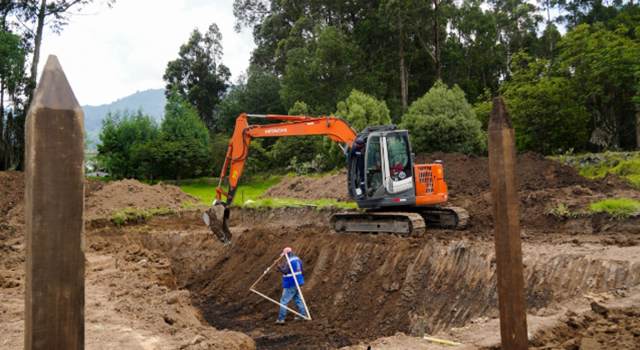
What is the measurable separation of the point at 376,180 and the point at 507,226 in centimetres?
899

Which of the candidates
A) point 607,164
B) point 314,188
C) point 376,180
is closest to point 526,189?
point 607,164

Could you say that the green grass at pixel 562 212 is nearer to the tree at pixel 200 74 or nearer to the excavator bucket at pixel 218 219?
the excavator bucket at pixel 218 219

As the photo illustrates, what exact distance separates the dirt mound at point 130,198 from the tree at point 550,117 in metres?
15.8

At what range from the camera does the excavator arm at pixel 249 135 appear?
13.2 meters

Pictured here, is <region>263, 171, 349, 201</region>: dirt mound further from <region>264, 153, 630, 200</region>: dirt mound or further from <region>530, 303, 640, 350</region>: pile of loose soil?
<region>530, 303, 640, 350</region>: pile of loose soil

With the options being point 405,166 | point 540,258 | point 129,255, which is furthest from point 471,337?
point 129,255

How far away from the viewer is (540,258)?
9422 mm

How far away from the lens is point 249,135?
13.6 metres

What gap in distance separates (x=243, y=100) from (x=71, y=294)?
42650mm

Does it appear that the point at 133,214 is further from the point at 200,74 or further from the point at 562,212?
the point at 200,74

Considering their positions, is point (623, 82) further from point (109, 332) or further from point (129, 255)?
point (109, 332)

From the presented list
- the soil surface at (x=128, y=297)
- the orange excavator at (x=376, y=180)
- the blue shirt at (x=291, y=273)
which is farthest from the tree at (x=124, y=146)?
the blue shirt at (x=291, y=273)

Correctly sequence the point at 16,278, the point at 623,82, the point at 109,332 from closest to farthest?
the point at 109,332, the point at 16,278, the point at 623,82

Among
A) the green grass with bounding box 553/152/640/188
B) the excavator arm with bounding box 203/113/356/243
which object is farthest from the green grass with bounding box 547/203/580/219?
the green grass with bounding box 553/152/640/188
